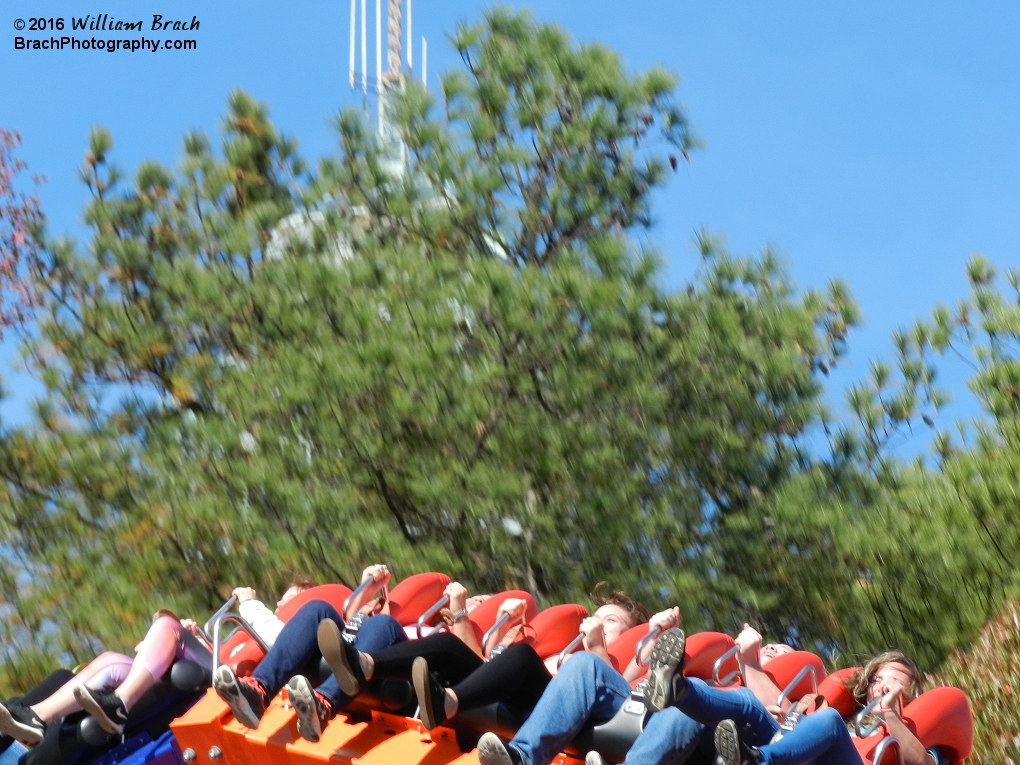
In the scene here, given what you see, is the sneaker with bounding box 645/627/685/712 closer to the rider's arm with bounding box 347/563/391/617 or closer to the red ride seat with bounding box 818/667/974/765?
the red ride seat with bounding box 818/667/974/765

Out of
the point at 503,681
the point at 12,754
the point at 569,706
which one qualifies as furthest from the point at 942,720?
the point at 12,754

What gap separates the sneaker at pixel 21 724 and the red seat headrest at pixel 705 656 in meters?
2.72

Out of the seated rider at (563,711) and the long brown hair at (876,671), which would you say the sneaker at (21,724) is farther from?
the long brown hair at (876,671)

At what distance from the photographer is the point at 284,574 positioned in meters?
9.27

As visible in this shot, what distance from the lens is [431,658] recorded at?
16.1 ft

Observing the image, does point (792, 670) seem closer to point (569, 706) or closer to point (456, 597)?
point (569, 706)

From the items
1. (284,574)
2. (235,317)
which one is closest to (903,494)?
(284,574)

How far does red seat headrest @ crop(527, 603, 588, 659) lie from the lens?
5.60m

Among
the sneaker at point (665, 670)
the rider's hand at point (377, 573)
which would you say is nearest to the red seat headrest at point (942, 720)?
the sneaker at point (665, 670)

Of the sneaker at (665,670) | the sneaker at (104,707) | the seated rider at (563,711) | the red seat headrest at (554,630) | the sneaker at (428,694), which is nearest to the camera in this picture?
the sneaker at (665,670)

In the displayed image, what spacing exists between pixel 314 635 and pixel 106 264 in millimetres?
6900

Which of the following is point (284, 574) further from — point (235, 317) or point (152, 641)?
point (152, 641)

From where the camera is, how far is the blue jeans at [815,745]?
4.35 m

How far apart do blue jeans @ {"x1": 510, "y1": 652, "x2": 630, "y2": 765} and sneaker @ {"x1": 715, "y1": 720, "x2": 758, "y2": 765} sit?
0.61m
